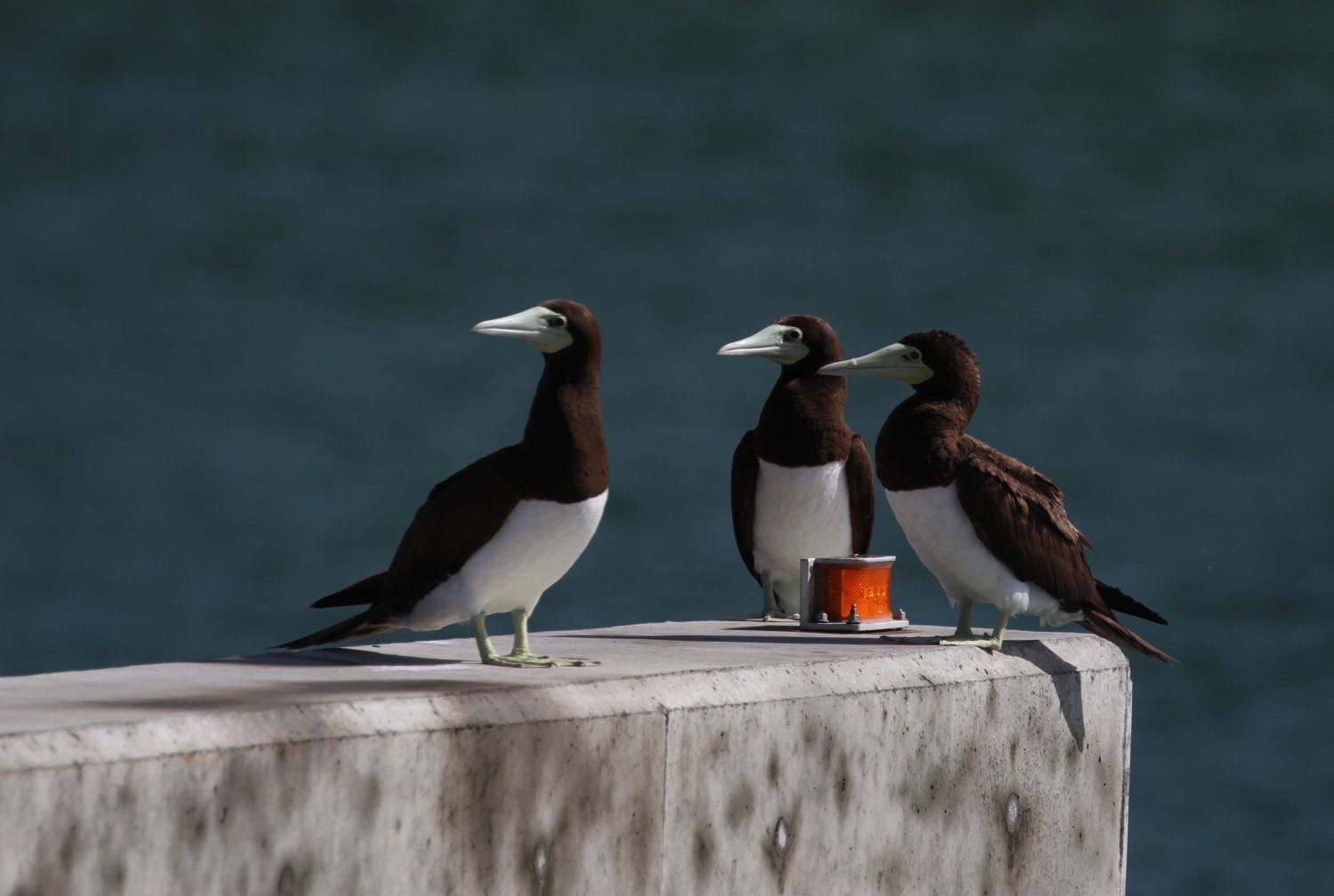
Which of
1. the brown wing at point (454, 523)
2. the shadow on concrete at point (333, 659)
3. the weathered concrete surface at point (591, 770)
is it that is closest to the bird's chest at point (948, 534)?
the weathered concrete surface at point (591, 770)

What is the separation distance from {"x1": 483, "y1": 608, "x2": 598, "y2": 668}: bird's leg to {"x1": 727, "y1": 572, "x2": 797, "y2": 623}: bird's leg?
1681mm

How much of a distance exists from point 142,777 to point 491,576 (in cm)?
158

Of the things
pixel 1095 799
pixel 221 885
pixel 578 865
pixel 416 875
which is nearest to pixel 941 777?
pixel 1095 799

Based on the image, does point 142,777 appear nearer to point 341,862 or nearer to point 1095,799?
point 341,862

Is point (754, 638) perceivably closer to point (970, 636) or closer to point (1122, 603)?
point (970, 636)

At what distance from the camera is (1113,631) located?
6320 mm

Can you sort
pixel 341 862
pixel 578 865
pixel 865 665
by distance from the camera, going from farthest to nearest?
pixel 865 665
pixel 578 865
pixel 341 862

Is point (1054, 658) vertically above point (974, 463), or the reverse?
point (974, 463)

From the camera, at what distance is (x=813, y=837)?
5.61m

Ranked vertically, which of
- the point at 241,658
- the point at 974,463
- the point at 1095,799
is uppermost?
the point at 974,463

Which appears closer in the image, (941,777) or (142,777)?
(142,777)

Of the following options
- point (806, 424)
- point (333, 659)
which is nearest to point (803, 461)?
point (806, 424)

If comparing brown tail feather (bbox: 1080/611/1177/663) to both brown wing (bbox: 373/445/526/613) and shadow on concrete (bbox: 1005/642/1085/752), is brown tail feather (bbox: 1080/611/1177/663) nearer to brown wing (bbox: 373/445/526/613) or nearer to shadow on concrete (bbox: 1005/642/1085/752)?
shadow on concrete (bbox: 1005/642/1085/752)

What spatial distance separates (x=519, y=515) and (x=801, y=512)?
1750 millimetres
